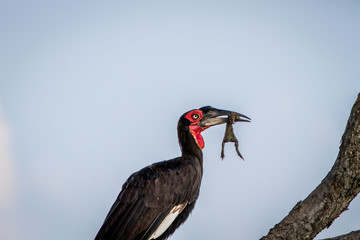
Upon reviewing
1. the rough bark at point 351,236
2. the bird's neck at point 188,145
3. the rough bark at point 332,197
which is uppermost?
the bird's neck at point 188,145

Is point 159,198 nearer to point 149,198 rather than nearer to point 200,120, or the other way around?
point 149,198

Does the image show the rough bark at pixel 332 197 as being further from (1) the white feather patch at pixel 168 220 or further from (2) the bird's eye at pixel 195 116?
(2) the bird's eye at pixel 195 116

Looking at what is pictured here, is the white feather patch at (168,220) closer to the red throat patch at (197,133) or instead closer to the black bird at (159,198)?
the black bird at (159,198)

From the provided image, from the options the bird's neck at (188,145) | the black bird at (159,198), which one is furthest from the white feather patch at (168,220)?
the bird's neck at (188,145)

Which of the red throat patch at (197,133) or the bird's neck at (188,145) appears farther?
the red throat patch at (197,133)

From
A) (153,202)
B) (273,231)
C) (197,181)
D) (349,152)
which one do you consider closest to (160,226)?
(153,202)

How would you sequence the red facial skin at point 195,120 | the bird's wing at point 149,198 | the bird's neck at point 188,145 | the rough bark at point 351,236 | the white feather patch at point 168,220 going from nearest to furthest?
the rough bark at point 351,236, the bird's wing at point 149,198, the white feather patch at point 168,220, the bird's neck at point 188,145, the red facial skin at point 195,120

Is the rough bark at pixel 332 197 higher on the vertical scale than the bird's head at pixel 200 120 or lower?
lower

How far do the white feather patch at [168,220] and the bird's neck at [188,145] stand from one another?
0.94 meters

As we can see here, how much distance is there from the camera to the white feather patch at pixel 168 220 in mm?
5707

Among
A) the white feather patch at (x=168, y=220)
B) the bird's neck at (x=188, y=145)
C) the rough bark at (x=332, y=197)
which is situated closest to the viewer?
the rough bark at (x=332, y=197)

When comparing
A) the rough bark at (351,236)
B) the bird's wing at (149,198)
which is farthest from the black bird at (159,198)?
the rough bark at (351,236)

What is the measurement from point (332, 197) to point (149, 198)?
2.36 meters

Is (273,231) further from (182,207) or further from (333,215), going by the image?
(182,207)
